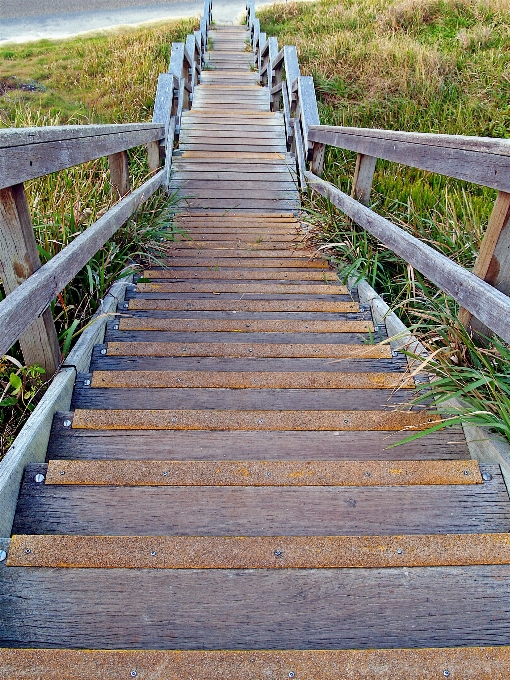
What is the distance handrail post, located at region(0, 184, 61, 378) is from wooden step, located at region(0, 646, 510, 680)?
→ 99cm

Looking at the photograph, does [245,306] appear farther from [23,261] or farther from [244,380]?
[23,261]

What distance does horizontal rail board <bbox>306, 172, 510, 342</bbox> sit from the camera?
1607 millimetres

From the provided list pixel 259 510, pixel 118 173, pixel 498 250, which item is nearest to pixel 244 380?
pixel 259 510

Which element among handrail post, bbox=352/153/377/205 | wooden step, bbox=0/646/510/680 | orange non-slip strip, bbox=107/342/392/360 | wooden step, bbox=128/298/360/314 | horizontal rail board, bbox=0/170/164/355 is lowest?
wooden step, bbox=128/298/360/314

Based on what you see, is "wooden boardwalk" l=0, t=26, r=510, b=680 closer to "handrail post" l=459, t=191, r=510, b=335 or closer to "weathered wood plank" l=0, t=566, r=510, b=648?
"weathered wood plank" l=0, t=566, r=510, b=648

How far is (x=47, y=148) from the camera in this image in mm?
1806

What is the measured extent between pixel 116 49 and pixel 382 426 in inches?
510

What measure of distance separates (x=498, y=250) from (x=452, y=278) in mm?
220

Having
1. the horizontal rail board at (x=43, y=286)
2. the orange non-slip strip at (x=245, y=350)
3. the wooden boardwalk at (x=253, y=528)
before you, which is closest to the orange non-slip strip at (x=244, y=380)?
the wooden boardwalk at (x=253, y=528)

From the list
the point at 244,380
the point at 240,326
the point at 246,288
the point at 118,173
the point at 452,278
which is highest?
the point at 452,278

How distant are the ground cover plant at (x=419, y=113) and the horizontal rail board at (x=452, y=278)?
0.51 feet

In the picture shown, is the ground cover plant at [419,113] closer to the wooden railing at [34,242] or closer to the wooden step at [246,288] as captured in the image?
the wooden step at [246,288]

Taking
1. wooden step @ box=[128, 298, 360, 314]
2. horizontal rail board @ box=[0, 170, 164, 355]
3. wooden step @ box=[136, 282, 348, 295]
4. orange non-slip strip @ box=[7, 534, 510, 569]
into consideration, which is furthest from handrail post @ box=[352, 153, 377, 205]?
orange non-slip strip @ box=[7, 534, 510, 569]

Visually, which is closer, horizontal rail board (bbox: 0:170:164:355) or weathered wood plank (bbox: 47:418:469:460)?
horizontal rail board (bbox: 0:170:164:355)
